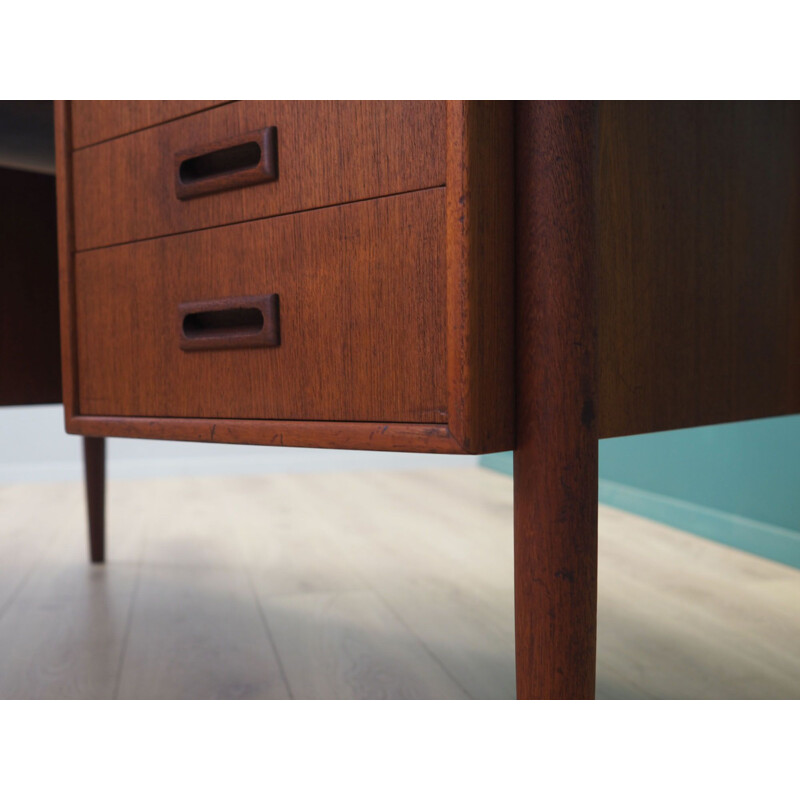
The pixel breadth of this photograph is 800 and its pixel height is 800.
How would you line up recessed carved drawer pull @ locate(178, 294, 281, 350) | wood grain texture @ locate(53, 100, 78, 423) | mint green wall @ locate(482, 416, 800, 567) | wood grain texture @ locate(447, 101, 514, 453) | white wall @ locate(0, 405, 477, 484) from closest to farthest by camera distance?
wood grain texture @ locate(447, 101, 514, 453)
recessed carved drawer pull @ locate(178, 294, 281, 350)
wood grain texture @ locate(53, 100, 78, 423)
mint green wall @ locate(482, 416, 800, 567)
white wall @ locate(0, 405, 477, 484)

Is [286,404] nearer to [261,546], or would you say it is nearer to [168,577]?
[168,577]

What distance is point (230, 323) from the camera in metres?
0.66

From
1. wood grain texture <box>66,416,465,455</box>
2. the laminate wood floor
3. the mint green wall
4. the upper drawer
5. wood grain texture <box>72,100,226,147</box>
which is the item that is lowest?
the laminate wood floor

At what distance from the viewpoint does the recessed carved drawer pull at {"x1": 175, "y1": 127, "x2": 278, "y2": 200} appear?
1.82 feet

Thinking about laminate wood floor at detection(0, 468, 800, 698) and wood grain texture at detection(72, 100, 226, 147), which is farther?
laminate wood floor at detection(0, 468, 800, 698)

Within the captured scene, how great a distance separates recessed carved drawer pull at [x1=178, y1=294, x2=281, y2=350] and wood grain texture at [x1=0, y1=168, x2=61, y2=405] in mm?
490

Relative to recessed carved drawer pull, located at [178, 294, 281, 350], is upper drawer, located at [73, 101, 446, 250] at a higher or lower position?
higher

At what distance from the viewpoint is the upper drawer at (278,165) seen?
484 millimetres

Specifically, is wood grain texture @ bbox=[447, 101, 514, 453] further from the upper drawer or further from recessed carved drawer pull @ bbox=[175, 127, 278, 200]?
recessed carved drawer pull @ bbox=[175, 127, 278, 200]

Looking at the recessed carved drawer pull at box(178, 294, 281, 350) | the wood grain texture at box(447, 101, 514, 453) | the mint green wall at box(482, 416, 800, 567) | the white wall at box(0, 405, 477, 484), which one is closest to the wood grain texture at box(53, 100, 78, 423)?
the recessed carved drawer pull at box(178, 294, 281, 350)

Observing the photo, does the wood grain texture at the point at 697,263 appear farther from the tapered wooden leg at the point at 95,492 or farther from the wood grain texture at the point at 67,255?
the tapered wooden leg at the point at 95,492

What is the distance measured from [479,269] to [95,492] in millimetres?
938

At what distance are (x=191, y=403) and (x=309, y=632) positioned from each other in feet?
1.23

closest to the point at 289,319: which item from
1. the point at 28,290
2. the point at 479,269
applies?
the point at 479,269
